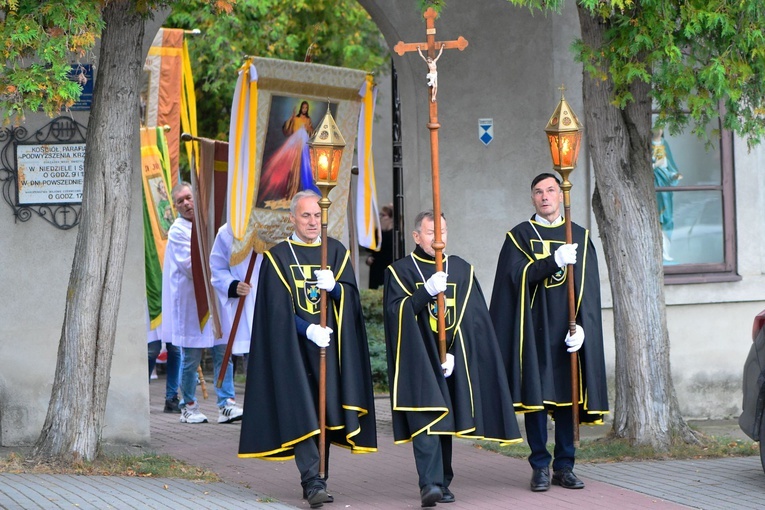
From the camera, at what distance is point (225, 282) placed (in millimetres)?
10312

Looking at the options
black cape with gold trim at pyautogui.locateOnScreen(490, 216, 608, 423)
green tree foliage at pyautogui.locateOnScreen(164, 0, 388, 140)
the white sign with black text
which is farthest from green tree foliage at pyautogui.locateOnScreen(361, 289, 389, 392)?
black cape with gold trim at pyautogui.locateOnScreen(490, 216, 608, 423)

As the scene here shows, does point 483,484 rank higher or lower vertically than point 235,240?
lower

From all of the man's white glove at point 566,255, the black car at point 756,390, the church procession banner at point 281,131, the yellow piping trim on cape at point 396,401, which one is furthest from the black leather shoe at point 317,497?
the church procession banner at point 281,131

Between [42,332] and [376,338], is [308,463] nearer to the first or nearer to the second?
[42,332]

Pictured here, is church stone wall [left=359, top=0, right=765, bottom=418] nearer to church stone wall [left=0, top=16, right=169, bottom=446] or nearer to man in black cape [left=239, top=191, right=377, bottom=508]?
church stone wall [left=0, top=16, right=169, bottom=446]

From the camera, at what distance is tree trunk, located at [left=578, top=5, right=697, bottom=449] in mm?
8984

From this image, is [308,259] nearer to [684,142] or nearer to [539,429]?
[539,429]

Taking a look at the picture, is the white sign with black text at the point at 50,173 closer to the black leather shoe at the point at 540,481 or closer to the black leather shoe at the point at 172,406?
the black leather shoe at the point at 172,406

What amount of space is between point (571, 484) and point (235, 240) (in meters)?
3.68

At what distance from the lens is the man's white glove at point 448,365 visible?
7.23 m

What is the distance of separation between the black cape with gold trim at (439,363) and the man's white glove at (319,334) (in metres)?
0.36

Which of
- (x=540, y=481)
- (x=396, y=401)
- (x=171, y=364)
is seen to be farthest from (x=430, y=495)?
(x=171, y=364)

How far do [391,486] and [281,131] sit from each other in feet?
10.7

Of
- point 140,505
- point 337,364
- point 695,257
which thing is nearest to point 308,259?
point 337,364
